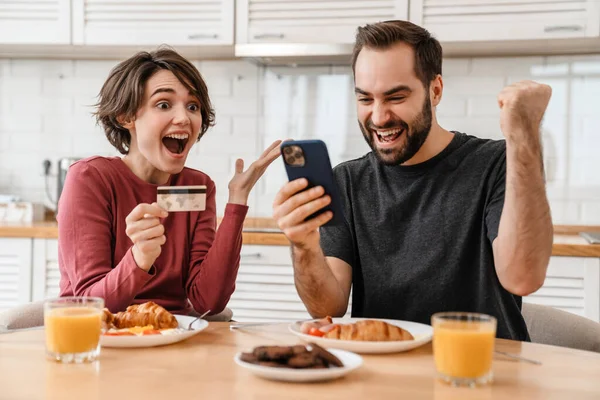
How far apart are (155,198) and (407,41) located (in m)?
0.80

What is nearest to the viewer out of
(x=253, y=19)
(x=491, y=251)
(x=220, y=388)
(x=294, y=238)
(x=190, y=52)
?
(x=220, y=388)

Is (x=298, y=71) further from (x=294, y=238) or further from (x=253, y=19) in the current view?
(x=294, y=238)

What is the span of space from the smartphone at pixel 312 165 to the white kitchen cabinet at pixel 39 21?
8.20 ft

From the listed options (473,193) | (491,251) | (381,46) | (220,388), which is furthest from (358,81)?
(220,388)

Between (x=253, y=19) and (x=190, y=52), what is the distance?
1.40ft

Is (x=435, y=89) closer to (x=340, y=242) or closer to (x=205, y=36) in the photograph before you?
(x=340, y=242)

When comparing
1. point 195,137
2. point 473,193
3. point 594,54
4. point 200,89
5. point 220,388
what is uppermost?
point 594,54

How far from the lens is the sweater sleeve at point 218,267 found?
1.95m

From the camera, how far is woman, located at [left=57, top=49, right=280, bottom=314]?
1.88 metres

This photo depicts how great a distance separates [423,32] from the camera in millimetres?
1990

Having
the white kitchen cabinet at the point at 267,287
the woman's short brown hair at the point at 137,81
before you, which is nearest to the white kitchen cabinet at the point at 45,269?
the white kitchen cabinet at the point at 267,287

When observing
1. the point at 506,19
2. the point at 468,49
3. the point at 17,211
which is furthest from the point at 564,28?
the point at 17,211

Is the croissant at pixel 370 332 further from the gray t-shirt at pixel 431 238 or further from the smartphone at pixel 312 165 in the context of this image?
the gray t-shirt at pixel 431 238

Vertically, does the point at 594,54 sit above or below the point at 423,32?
above
